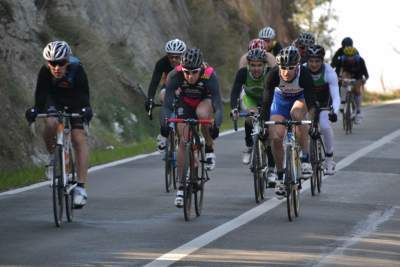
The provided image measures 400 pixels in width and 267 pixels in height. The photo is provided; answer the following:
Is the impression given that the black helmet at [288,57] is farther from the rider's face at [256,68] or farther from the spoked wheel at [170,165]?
the spoked wheel at [170,165]

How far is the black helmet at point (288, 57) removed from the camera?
13469mm

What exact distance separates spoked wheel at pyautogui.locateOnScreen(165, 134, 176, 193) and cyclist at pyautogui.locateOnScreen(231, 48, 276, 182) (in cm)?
105

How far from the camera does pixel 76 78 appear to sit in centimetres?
1296

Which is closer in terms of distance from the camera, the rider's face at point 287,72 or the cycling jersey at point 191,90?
the cycling jersey at point 191,90

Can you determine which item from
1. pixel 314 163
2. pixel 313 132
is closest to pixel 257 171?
pixel 313 132

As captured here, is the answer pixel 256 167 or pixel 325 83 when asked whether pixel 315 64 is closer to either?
pixel 325 83

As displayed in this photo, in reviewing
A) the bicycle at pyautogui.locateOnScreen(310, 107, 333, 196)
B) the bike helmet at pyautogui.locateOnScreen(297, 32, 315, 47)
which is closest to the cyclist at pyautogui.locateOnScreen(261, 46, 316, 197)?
the bicycle at pyautogui.locateOnScreen(310, 107, 333, 196)

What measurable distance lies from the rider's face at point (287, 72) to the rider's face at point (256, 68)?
213 centimetres

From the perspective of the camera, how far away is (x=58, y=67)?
504 inches

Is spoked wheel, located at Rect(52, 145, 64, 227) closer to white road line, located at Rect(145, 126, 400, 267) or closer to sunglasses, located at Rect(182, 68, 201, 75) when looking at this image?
white road line, located at Rect(145, 126, 400, 267)

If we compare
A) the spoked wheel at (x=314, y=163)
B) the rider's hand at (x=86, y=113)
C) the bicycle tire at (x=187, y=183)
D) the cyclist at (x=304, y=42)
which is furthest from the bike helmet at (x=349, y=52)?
the rider's hand at (x=86, y=113)

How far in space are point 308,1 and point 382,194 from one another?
32.5 m

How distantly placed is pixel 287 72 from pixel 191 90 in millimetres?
1060

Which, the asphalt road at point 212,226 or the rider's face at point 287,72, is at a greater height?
the rider's face at point 287,72
